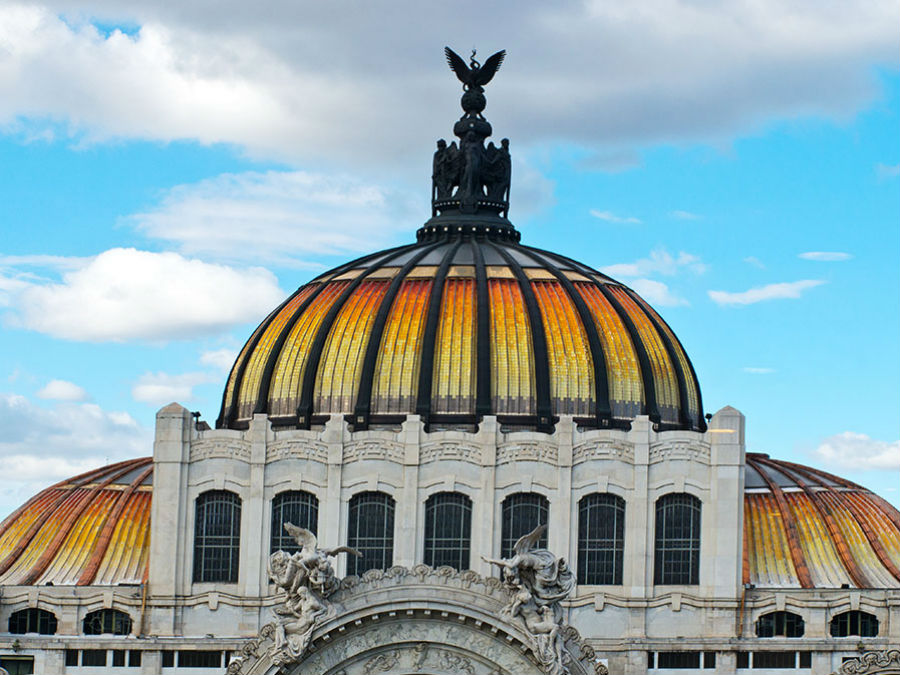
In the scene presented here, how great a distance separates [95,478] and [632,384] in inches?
1158

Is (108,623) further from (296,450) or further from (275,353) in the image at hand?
(275,353)

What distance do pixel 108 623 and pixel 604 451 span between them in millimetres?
25570

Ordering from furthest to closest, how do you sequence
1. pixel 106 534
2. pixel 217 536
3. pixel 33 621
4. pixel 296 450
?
pixel 106 534 < pixel 33 621 < pixel 217 536 < pixel 296 450

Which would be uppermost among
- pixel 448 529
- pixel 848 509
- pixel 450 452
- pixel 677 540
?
pixel 450 452

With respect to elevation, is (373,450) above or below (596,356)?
below

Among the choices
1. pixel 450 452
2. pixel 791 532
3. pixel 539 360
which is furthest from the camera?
pixel 791 532

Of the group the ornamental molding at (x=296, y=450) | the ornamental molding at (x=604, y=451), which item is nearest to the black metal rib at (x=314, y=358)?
the ornamental molding at (x=296, y=450)

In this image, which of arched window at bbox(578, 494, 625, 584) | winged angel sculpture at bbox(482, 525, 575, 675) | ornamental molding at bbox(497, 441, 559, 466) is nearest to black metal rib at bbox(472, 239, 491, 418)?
ornamental molding at bbox(497, 441, 559, 466)

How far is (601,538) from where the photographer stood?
110m

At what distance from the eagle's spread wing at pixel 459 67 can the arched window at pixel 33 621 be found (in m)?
39.2

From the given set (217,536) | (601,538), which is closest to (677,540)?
(601,538)

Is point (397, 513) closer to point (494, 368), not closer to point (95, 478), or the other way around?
point (494, 368)

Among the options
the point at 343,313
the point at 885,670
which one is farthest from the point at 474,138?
the point at 885,670

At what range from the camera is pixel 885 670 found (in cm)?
9538
